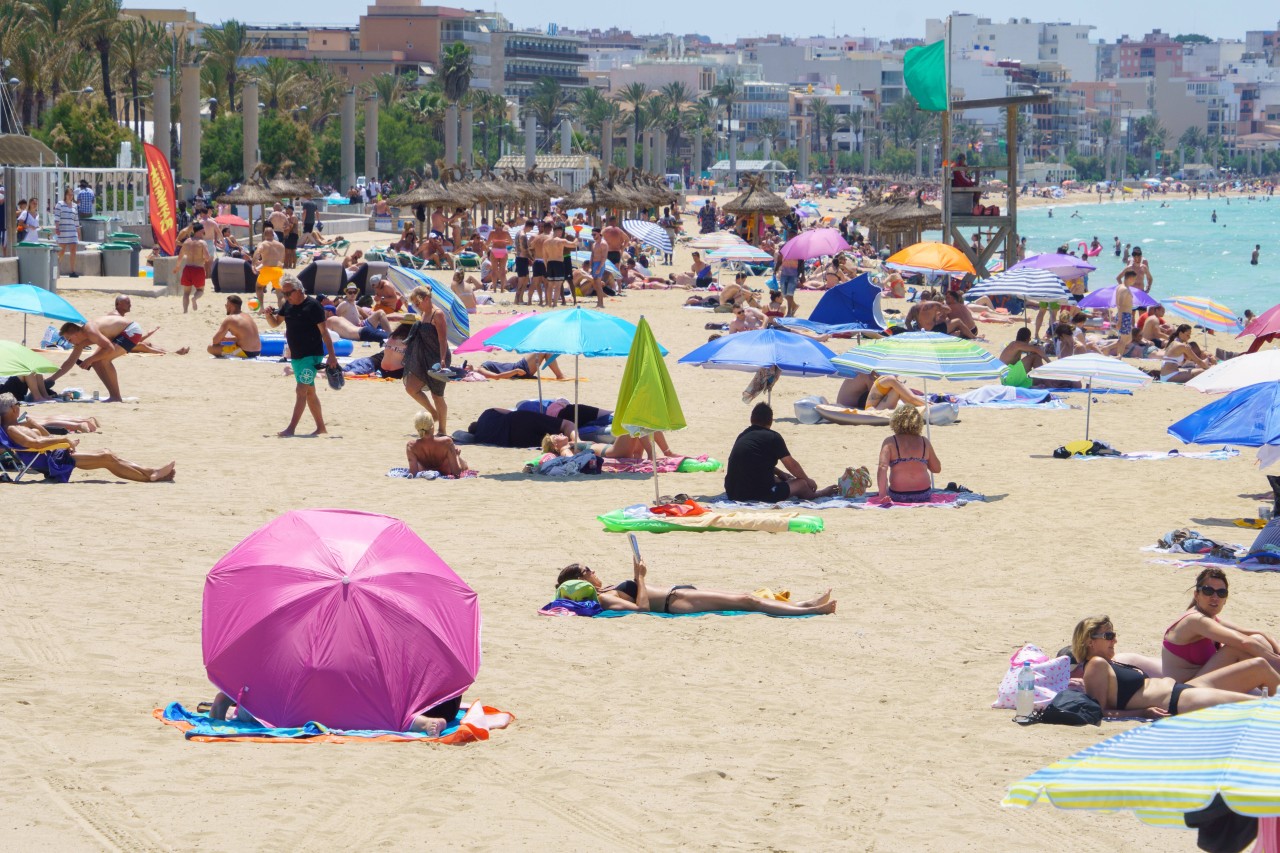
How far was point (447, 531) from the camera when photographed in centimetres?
984

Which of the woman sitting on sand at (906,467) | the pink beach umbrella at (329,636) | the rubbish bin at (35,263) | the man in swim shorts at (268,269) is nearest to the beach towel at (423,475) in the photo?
the woman sitting on sand at (906,467)

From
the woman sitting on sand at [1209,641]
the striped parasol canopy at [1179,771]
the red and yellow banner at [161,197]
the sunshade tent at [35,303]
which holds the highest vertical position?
the red and yellow banner at [161,197]

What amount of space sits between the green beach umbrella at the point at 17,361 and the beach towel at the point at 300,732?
580 centimetres

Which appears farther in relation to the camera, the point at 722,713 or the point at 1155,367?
the point at 1155,367

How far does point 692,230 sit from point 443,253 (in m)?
34.1

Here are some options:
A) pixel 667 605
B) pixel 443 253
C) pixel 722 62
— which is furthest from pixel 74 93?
pixel 722 62

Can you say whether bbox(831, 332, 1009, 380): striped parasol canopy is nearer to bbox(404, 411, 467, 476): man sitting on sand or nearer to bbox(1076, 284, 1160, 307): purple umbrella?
bbox(404, 411, 467, 476): man sitting on sand

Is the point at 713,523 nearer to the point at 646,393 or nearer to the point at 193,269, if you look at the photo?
the point at 646,393

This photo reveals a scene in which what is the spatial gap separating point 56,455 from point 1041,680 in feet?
22.3

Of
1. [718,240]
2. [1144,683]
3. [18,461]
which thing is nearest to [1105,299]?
[718,240]

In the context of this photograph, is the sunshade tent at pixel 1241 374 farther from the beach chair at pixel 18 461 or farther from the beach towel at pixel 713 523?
the beach chair at pixel 18 461

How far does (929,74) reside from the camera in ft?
93.7

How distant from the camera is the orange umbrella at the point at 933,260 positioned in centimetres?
2222

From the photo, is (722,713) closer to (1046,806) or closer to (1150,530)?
(1046,806)
